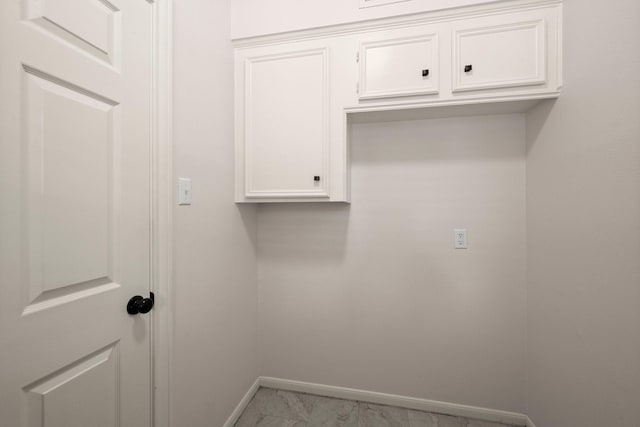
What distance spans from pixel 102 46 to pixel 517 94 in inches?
68.7

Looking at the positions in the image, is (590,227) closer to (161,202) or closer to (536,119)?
(536,119)

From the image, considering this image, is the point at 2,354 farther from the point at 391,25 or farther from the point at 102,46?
the point at 391,25

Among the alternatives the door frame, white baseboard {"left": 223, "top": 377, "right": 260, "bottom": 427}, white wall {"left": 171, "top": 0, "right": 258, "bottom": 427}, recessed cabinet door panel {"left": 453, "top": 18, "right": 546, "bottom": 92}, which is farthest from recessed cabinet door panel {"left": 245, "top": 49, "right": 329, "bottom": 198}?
white baseboard {"left": 223, "top": 377, "right": 260, "bottom": 427}

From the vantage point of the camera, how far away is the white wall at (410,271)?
1667mm

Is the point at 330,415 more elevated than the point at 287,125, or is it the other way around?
the point at 287,125

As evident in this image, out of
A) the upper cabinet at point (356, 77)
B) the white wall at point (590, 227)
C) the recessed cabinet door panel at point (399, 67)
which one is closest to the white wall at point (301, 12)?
the upper cabinet at point (356, 77)

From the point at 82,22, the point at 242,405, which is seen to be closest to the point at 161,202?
the point at 82,22

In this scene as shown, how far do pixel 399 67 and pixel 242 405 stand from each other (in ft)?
7.30

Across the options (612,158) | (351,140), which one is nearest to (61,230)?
(351,140)

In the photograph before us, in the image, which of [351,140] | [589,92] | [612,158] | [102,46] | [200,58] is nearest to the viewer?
[102,46]

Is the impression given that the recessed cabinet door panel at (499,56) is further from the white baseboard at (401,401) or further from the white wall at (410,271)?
the white baseboard at (401,401)

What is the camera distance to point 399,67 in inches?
58.4

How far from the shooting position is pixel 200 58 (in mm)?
1353

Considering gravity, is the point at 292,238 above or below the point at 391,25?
below
